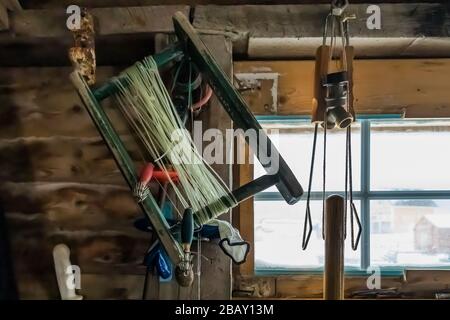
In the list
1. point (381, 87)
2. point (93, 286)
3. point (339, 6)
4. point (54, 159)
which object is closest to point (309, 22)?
point (339, 6)

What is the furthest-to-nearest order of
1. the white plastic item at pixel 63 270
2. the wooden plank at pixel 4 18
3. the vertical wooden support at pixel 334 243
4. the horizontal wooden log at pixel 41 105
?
the horizontal wooden log at pixel 41 105, the white plastic item at pixel 63 270, the wooden plank at pixel 4 18, the vertical wooden support at pixel 334 243

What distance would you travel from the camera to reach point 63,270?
4.45 ft

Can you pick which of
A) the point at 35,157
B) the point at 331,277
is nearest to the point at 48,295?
the point at 35,157

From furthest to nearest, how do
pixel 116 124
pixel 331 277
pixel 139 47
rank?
pixel 116 124
pixel 139 47
pixel 331 277

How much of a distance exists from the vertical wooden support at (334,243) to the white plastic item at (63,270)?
0.69m

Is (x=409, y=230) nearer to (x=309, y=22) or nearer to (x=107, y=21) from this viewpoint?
(x=309, y=22)

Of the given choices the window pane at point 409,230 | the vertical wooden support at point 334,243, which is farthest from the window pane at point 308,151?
the vertical wooden support at point 334,243

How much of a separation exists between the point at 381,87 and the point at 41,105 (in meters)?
0.99

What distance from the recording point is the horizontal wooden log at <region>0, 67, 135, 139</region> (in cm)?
144

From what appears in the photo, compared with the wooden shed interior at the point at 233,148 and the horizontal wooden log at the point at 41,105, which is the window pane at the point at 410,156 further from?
the horizontal wooden log at the point at 41,105

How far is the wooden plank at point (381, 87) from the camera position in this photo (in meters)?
1.41

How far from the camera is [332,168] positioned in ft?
4.92

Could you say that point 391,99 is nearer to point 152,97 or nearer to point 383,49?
point 383,49
